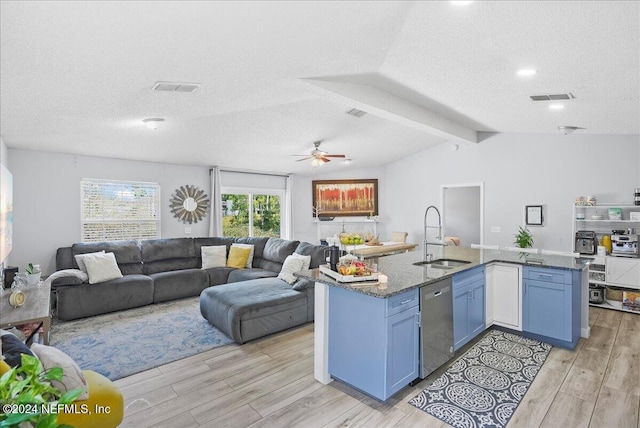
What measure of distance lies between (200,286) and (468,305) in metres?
4.21

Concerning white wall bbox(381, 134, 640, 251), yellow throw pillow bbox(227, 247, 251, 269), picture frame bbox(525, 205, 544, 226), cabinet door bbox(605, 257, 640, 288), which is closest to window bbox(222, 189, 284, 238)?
yellow throw pillow bbox(227, 247, 251, 269)

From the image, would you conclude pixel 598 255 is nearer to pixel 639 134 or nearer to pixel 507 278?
pixel 639 134

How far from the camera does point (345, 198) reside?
8.78 metres

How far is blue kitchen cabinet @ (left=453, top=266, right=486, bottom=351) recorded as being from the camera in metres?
3.23

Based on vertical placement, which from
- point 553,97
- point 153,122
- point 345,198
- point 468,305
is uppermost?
point 553,97

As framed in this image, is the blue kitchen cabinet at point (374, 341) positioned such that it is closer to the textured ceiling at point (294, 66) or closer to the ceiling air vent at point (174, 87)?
the textured ceiling at point (294, 66)

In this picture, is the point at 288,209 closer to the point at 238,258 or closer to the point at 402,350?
the point at 238,258

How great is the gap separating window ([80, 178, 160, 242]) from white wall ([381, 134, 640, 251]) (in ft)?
18.5

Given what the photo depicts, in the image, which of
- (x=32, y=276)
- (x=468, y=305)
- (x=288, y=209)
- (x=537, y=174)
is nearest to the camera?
(x=468, y=305)

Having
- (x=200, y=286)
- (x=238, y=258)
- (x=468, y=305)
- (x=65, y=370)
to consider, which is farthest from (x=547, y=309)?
(x=200, y=286)

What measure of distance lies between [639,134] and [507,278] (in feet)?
11.3

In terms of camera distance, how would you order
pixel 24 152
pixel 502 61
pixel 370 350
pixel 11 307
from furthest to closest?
pixel 24 152
pixel 11 307
pixel 502 61
pixel 370 350

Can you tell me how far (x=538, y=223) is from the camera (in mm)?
6078

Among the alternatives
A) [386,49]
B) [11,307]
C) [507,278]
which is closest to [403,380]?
[507,278]
